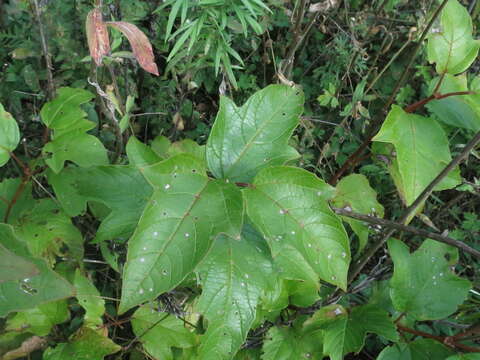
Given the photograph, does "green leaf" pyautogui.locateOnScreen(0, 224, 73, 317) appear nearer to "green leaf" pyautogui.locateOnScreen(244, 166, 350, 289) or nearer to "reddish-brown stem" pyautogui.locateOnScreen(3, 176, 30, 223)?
"reddish-brown stem" pyautogui.locateOnScreen(3, 176, 30, 223)

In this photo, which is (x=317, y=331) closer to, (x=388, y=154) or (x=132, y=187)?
(x=388, y=154)

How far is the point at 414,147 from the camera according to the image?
119 cm

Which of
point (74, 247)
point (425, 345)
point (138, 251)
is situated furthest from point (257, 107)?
point (425, 345)

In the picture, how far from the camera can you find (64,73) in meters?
1.76

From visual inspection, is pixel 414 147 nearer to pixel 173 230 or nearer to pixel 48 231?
pixel 173 230

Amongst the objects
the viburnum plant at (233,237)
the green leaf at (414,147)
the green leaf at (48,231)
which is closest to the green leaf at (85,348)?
the viburnum plant at (233,237)

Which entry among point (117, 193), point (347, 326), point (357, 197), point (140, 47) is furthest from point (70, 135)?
point (347, 326)

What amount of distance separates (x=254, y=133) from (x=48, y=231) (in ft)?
2.50

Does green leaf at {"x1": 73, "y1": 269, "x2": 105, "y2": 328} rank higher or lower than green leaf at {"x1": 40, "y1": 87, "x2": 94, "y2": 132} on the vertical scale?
lower

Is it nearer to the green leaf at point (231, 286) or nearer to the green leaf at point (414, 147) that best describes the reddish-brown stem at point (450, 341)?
the green leaf at point (414, 147)

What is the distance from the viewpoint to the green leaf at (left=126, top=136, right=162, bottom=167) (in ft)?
4.06

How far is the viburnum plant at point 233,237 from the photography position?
0.96 meters

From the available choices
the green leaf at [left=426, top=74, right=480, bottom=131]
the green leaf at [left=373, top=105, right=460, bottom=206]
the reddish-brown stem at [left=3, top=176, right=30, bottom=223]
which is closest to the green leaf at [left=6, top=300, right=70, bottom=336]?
the reddish-brown stem at [left=3, top=176, right=30, bottom=223]

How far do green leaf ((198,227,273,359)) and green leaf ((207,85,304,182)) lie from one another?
184 mm
